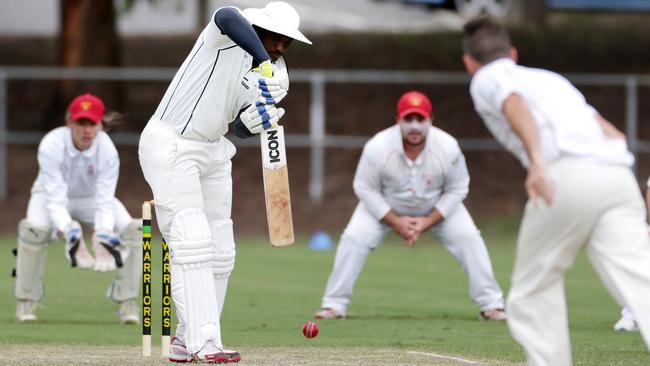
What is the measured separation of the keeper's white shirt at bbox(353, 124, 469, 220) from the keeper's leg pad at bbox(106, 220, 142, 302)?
75.5 inches

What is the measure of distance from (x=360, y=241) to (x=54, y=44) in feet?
57.6

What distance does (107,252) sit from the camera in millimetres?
10703

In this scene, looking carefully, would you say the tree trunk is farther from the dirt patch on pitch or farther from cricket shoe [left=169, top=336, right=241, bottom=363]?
cricket shoe [left=169, top=336, right=241, bottom=363]

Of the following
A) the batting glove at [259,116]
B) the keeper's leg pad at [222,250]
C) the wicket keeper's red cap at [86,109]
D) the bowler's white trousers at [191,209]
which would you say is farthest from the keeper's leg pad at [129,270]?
the batting glove at [259,116]

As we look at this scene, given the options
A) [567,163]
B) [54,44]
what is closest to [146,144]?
[567,163]

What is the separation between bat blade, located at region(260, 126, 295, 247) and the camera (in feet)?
26.6

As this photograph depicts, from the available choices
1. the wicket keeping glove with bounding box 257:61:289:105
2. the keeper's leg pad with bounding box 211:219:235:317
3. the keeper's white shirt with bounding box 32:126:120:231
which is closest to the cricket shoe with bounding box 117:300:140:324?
the keeper's white shirt with bounding box 32:126:120:231

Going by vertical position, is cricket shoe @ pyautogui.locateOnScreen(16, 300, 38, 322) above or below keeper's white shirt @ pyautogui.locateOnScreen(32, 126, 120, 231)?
below

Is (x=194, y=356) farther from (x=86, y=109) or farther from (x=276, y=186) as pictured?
(x=86, y=109)

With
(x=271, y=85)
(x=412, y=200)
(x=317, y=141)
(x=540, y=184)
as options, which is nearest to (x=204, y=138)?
(x=271, y=85)

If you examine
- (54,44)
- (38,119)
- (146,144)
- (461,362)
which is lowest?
(461,362)

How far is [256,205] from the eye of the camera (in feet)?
74.1

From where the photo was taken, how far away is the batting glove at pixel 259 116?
793 centimetres

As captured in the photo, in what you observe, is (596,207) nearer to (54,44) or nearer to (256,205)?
(256,205)
